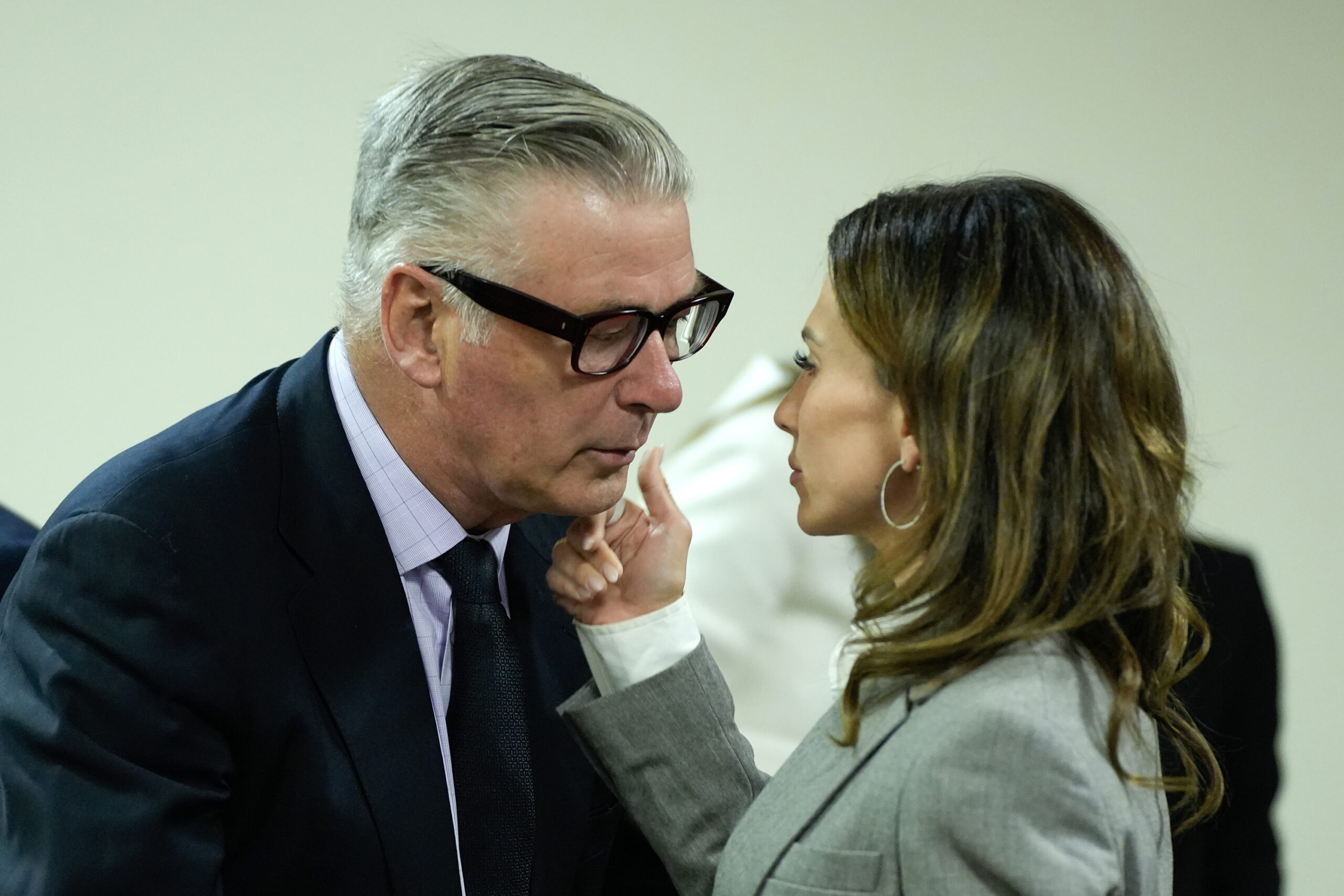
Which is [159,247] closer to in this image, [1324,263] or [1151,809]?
[1151,809]

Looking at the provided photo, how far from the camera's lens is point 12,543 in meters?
1.54

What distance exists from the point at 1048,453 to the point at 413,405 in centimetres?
62

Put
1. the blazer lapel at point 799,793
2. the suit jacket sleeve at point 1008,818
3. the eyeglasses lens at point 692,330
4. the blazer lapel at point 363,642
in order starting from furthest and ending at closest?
the eyeglasses lens at point 692,330, the blazer lapel at point 363,642, the blazer lapel at point 799,793, the suit jacket sleeve at point 1008,818

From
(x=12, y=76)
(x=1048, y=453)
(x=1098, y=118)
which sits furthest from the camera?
(x=1098, y=118)

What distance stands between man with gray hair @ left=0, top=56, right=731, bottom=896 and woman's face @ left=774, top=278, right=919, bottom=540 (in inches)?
7.3

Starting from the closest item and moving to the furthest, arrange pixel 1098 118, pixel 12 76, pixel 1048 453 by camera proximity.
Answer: pixel 1048 453 < pixel 12 76 < pixel 1098 118

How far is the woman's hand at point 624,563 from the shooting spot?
1.38m

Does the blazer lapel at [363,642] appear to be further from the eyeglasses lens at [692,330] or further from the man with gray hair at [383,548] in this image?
the eyeglasses lens at [692,330]

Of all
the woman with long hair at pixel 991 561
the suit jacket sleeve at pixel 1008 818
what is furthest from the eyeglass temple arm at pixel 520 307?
the suit jacket sleeve at pixel 1008 818

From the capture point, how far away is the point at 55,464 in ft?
7.18

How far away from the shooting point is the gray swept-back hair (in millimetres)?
1263

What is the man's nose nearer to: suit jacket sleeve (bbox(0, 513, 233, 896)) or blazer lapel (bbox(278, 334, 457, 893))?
blazer lapel (bbox(278, 334, 457, 893))

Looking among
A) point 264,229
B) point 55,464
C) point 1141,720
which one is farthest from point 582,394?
point 55,464

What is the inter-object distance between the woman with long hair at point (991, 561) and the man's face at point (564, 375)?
0.19 metres
